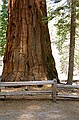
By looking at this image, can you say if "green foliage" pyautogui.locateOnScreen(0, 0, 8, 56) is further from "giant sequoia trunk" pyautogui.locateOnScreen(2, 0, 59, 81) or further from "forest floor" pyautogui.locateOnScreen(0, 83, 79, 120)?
"forest floor" pyautogui.locateOnScreen(0, 83, 79, 120)

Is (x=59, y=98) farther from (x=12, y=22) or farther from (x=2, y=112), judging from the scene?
(x=12, y=22)

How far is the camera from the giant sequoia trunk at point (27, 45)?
9867 millimetres

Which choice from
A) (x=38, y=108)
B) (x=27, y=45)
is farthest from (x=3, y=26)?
(x=38, y=108)

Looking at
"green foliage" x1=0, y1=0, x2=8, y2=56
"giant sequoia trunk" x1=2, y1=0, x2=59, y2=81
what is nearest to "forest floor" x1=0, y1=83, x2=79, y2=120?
"giant sequoia trunk" x1=2, y1=0, x2=59, y2=81

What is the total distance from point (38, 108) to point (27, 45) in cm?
337

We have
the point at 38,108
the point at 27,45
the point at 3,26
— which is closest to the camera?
the point at 38,108

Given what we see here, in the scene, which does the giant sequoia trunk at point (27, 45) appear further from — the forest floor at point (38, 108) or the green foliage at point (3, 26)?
the green foliage at point (3, 26)

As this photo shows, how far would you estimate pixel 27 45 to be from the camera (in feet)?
32.9

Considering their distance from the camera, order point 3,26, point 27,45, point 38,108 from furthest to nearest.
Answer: point 3,26, point 27,45, point 38,108

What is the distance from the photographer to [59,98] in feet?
27.5

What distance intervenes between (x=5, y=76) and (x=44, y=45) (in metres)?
2.11

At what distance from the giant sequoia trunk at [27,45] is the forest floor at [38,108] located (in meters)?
1.60

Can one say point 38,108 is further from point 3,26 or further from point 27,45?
point 3,26

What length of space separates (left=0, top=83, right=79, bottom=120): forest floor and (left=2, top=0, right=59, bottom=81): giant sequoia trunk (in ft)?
5.25
